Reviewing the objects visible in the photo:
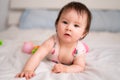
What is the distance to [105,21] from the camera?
73.0 inches

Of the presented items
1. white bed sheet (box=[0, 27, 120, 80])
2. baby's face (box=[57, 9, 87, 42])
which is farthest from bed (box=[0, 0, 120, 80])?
baby's face (box=[57, 9, 87, 42])

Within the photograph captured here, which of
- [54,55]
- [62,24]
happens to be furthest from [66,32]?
[54,55]

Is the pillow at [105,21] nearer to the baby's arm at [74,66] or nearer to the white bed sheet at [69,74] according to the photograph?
the white bed sheet at [69,74]

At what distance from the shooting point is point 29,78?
0.90 m

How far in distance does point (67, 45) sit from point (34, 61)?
202mm

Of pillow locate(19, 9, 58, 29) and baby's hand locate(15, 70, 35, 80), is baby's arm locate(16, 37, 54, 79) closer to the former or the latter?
baby's hand locate(15, 70, 35, 80)

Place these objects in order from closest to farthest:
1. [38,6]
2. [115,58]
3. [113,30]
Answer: [115,58]
[113,30]
[38,6]

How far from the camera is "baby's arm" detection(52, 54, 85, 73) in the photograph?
98 centimetres

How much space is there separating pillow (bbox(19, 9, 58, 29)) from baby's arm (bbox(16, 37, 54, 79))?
764mm

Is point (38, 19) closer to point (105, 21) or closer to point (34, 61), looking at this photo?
point (105, 21)

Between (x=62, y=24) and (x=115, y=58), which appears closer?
(x=62, y=24)

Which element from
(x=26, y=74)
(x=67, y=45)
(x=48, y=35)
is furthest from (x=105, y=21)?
(x=26, y=74)

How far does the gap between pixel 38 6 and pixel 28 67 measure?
1.12 m

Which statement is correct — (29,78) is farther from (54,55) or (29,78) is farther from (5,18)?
(5,18)
